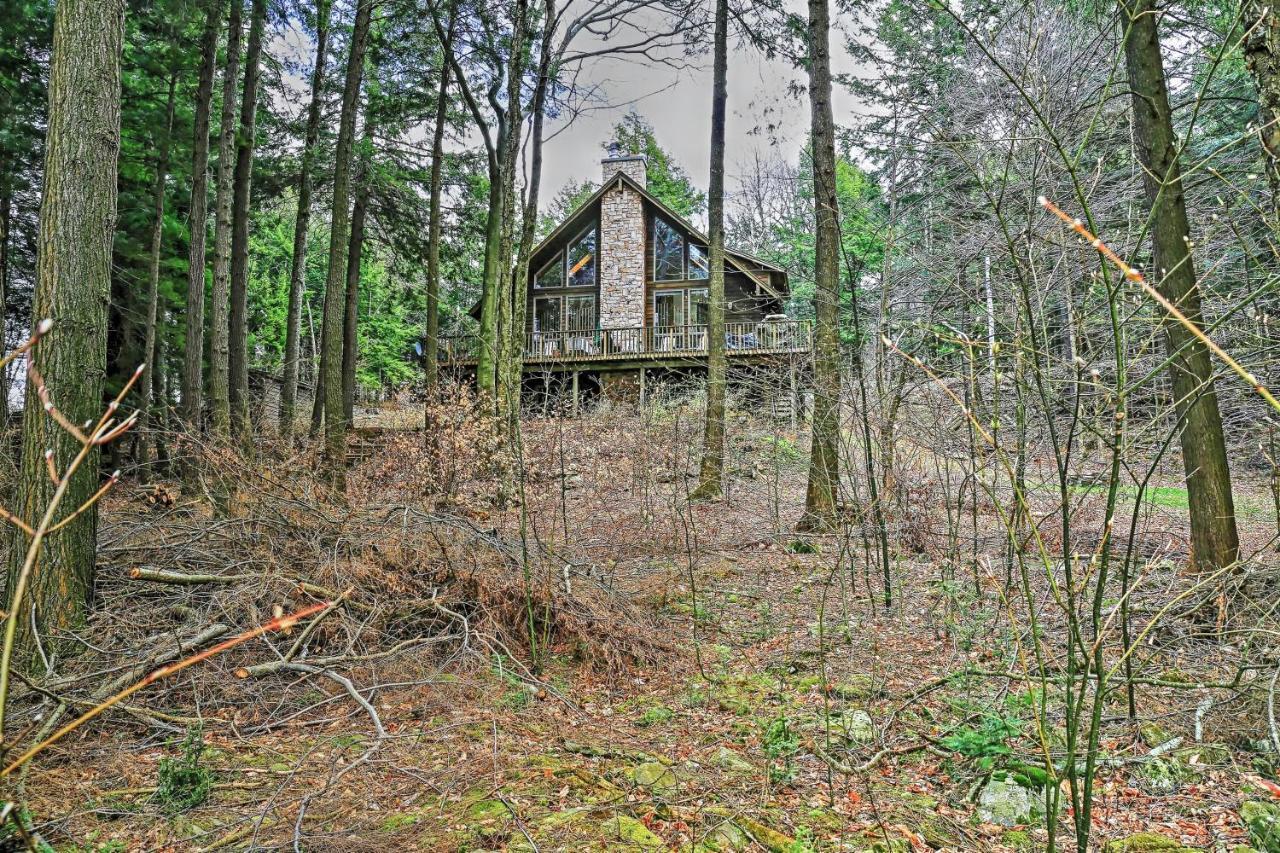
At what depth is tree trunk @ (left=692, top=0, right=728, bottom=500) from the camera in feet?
33.7

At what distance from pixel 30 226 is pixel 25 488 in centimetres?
1040

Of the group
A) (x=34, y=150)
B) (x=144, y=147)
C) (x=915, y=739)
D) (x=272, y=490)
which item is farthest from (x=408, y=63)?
(x=915, y=739)

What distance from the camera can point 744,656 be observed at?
5.48 m

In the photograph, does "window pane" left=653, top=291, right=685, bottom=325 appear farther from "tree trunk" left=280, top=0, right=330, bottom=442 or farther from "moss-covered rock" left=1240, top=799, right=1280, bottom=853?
"moss-covered rock" left=1240, top=799, right=1280, bottom=853

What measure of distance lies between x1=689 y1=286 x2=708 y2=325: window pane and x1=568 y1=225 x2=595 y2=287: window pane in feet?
11.0

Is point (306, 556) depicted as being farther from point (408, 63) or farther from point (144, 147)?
point (408, 63)

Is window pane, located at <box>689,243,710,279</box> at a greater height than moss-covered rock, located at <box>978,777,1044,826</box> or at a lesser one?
greater

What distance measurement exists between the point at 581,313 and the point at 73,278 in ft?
62.5

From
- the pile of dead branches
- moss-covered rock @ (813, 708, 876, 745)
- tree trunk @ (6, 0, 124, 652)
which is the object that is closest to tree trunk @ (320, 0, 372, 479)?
the pile of dead branches

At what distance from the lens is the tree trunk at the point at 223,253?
828 centimetres

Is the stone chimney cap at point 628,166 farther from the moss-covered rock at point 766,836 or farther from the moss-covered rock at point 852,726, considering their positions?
the moss-covered rock at point 766,836

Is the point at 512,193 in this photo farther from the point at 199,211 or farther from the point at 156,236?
the point at 156,236

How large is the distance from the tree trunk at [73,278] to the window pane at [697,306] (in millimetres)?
18240

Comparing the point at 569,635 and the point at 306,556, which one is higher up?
the point at 306,556
